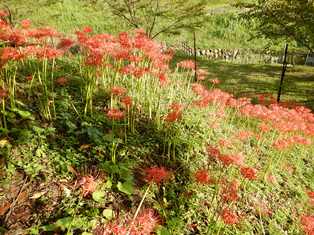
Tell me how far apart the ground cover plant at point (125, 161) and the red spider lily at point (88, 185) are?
0.5 inches

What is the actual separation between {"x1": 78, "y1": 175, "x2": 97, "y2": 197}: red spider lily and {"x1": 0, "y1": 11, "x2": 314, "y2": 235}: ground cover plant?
1 centimetres

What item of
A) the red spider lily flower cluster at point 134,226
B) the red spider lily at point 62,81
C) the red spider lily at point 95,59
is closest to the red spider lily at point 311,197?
the red spider lily flower cluster at point 134,226

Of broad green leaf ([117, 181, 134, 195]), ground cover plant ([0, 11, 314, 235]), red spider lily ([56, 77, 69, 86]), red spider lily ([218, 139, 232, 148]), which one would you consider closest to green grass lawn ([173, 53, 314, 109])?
red spider lily ([218, 139, 232, 148])

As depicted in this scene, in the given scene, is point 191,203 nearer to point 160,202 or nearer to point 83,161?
point 160,202

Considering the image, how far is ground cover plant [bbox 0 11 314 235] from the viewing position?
12.9ft

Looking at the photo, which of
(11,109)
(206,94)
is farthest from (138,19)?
(11,109)

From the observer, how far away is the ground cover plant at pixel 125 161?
3.94 metres

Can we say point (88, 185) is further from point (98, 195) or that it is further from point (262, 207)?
point (262, 207)

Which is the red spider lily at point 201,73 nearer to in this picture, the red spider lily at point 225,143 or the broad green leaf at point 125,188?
the red spider lily at point 225,143

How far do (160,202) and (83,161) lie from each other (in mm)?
1139

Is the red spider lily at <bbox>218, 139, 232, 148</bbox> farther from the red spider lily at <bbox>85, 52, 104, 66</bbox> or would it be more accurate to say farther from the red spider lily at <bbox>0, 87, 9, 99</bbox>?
the red spider lily at <bbox>0, 87, 9, 99</bbox>

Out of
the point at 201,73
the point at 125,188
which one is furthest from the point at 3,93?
the point at 201,73

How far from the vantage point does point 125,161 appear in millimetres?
4809

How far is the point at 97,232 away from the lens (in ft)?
12.1
